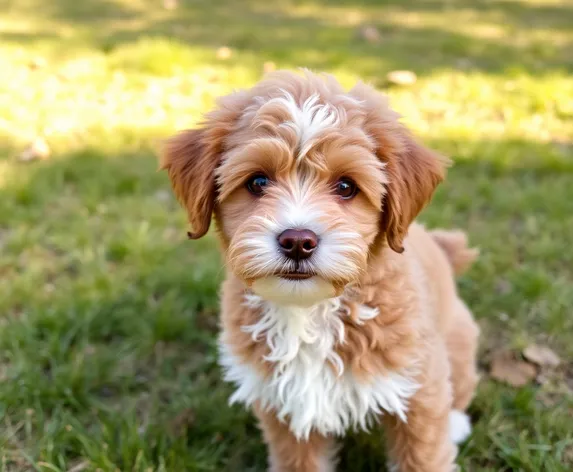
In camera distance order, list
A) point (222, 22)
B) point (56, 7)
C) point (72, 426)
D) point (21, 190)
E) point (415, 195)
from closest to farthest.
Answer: point (415, 195)
point (72, 426)
point (21, 190)
point (222, 22)
point (56, 7)

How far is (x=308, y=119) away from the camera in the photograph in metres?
2.45

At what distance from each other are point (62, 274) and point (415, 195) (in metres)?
3.05

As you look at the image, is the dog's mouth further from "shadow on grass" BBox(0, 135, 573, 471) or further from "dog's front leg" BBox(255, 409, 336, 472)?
"shadow on grass" BBox(0, 135, 573, 471)

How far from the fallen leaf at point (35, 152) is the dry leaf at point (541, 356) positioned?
468 centimetres

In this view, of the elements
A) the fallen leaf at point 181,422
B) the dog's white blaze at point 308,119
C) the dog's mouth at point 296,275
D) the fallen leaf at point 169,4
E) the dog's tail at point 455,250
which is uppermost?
the dog's white blaze at point 308,119

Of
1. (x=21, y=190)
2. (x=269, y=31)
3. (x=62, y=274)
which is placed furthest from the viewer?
(x=269, y=31)

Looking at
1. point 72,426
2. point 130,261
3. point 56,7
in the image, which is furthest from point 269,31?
point 72,426

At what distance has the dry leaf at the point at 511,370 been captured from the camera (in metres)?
3.66

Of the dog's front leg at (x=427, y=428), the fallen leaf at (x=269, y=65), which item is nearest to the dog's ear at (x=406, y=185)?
the dog's front leg at (x=427, y=428)

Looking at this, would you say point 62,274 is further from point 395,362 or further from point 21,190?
point 395,362

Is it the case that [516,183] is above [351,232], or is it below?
below

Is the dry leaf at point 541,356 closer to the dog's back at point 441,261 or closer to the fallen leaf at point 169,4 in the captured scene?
the dog's back at point 441,261

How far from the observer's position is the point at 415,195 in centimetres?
265

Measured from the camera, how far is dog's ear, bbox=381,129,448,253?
2.60m
